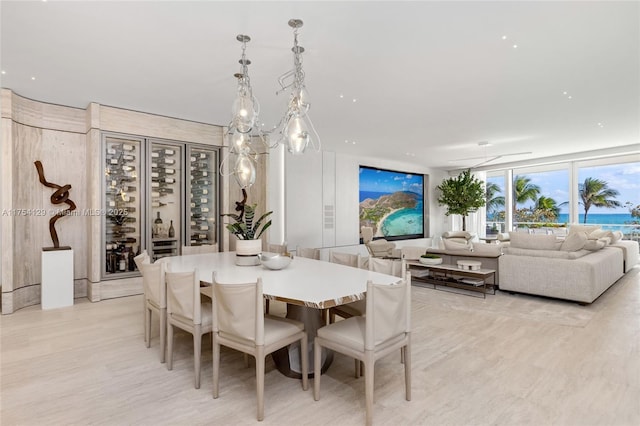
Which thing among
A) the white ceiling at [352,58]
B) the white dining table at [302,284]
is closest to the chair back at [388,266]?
the white dining table at [302,284]

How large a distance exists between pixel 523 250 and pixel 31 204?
23.4ft

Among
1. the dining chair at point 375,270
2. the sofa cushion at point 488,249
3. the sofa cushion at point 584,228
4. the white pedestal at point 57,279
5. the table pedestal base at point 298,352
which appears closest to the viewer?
the table pedestal base at point 298,352

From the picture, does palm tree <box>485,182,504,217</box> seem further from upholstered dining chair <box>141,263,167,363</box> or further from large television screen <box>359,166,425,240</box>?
upholstered dining chair <box>141,263,167,363</box>

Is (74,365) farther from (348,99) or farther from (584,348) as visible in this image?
(584,348)

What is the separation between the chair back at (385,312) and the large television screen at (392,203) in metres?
7.29

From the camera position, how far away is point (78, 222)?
5.05m

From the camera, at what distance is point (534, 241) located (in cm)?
512

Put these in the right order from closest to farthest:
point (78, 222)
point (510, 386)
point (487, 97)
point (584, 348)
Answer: point (510, 386) → point (584, 348) → point (487, 97) → point (78, 222)

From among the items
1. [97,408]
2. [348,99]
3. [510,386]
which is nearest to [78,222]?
[97,408]

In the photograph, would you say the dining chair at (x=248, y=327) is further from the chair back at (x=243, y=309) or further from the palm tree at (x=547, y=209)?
the palm tree at (x=547, y=209)

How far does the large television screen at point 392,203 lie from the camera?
970 cm

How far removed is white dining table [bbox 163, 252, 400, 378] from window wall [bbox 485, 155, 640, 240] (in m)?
8.94

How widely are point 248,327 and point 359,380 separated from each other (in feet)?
3.41

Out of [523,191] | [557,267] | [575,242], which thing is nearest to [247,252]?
[557,267]
